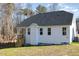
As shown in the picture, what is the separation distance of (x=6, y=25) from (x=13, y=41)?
68 cm

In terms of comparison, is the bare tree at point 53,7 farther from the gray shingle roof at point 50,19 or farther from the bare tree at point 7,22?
the bare tree at point 7,22

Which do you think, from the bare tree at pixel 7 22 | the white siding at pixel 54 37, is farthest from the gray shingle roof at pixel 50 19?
the bare tree at pixel 7 22

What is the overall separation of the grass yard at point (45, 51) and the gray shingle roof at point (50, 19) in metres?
1.03

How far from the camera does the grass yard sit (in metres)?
17.4

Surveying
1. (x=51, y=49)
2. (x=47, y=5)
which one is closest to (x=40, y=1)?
(x=47, y=5)

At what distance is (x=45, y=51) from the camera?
1753 centimetres

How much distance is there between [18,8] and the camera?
59.0 ft

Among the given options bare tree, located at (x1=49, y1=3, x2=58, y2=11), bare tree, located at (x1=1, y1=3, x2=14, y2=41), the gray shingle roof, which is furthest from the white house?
bare tree, located at (x1=1, y1=3, x2=14, y2=41)

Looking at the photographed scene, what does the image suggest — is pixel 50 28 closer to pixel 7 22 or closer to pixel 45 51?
pixel 7 22

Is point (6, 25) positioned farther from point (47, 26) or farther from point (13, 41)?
point (47, 26)

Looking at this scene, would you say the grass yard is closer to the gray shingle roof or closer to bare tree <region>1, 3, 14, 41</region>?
bare tree <region>1, 3, 14, 41</region>

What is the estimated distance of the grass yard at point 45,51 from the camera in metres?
17.4

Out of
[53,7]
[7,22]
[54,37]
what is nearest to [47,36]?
[54,37]

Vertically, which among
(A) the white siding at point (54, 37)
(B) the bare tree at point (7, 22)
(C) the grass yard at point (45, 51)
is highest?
(B) the bare tree at point (7, 22)
